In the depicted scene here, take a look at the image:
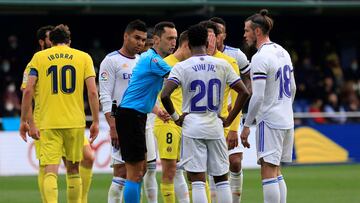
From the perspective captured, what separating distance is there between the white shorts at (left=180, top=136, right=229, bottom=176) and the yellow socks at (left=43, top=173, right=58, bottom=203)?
162 centimetres

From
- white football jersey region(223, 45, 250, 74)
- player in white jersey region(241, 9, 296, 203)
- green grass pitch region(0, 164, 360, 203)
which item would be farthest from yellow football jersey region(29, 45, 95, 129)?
green grass pitch region(0, 164, 360, 203)

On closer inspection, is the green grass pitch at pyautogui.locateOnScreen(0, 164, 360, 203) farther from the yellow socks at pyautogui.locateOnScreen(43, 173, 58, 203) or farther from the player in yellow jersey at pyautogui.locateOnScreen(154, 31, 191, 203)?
the yellow socks at pyautogui.locateOnScreen(43, 173, 58, 203)

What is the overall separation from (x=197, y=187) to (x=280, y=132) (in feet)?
4.39

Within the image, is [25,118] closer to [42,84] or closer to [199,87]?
[42,84]

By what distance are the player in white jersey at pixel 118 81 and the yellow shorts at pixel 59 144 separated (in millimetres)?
647

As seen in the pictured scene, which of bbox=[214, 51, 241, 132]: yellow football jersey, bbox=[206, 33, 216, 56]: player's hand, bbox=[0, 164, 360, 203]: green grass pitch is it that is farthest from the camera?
bbox=[0, 164, 360, 203]: green grass pitch

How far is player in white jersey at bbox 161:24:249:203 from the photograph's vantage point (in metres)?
10.8

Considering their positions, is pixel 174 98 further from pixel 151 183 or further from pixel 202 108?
pixel 202 108

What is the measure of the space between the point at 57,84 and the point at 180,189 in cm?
221

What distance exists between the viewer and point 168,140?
41.7 feet

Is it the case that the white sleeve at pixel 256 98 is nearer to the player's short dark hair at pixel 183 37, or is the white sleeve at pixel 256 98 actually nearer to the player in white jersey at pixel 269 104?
the player in white jersey at pixel 269 104

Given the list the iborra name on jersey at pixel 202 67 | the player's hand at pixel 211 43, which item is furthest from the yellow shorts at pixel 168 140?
the iborra name on jersey at pixel 202 67

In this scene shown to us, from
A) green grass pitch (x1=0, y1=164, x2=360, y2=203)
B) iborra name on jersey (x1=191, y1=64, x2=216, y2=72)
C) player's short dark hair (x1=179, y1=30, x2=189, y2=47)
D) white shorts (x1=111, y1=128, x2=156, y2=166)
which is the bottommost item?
green grass pitch (x1=0, y1=164, x2=360, y2=203)

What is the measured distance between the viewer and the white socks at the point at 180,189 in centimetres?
1256
